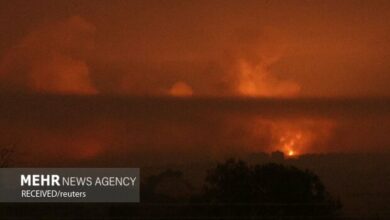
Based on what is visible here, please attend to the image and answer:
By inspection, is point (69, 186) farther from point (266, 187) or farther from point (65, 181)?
point (266, 187)

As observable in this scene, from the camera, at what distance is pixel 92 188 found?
14.9 meters

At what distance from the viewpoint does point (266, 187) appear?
16141mm

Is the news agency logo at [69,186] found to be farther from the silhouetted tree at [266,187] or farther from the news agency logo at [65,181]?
the silhouetted tree at [266,187]

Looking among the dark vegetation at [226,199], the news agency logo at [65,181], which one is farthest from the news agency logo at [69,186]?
the dark vegetation at [226,199]

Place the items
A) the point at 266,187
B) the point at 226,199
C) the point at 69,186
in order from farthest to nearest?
the point at 266,187 → the point at 226,199 → the point at 69,186

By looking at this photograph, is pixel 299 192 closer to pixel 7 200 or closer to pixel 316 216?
pixel 316 216

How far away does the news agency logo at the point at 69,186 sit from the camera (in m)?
14.9

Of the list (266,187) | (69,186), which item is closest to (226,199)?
(266,187)

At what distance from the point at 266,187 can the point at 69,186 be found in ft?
8.88

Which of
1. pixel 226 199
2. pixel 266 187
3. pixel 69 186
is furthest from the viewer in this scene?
pixel 266 187

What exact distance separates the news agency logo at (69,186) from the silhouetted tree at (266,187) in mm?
1247

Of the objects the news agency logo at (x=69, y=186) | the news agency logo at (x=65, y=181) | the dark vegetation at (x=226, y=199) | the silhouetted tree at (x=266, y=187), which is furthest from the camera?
the silhouetted tree at (x=266, y=187)

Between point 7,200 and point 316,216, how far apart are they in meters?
3.76

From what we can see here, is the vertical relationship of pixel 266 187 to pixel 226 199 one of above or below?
above
